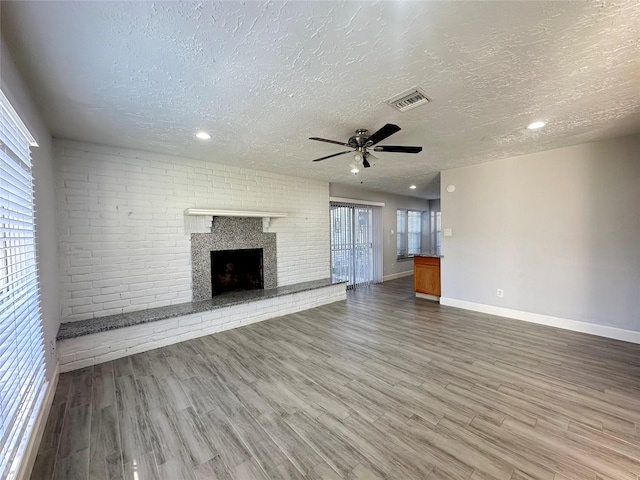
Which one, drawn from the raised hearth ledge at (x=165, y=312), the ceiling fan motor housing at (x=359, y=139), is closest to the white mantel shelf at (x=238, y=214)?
the raised hearth ledge at (x=165, y=312)

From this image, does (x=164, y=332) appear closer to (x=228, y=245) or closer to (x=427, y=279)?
(x=228, y=245)

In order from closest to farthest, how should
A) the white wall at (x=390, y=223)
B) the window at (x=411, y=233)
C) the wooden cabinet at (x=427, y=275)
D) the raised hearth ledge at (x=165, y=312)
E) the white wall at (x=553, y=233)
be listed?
1. the raised hearth ledge at (x=165, y=312)
2. the white wall at (x=553, y=233)
3. the wooden cabinet at (x=427, y=275)
4. the white wall at (x=390, y=223)
5. the window at (x=411, y=233)

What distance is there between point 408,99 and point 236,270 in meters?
3.70

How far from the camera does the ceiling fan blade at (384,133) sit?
6.91ft

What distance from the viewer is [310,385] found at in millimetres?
2328

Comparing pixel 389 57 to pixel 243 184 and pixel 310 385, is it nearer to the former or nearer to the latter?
pixel 310 385

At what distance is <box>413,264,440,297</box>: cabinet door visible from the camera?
5.00 meters

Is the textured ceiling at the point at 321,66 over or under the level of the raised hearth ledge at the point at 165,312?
over

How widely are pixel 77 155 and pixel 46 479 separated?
307cm

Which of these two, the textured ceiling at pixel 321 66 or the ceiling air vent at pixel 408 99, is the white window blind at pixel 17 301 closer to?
the textured ceiling at pixel 321 66

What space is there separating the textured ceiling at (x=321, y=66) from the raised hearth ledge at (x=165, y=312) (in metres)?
2.08

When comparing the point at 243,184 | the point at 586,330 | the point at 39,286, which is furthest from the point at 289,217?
the point at 586,330

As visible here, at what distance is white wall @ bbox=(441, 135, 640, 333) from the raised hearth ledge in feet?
9.38

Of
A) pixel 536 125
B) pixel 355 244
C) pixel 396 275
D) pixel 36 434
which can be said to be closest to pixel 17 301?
pixel 36 434
